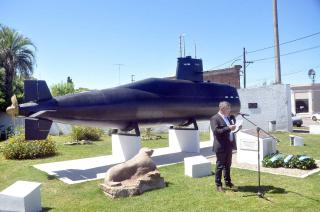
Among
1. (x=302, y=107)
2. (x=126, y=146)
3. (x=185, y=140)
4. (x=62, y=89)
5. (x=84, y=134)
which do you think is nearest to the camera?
(x=126, y=146)

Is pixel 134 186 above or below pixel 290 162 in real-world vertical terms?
below

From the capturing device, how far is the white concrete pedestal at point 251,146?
11672 millimetres

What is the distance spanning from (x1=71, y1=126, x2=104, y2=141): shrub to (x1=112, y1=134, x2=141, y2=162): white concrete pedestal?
327 inches

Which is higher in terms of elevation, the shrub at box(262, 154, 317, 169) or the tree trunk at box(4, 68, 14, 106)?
the tree trunk at box(4, 68, 14, 106)

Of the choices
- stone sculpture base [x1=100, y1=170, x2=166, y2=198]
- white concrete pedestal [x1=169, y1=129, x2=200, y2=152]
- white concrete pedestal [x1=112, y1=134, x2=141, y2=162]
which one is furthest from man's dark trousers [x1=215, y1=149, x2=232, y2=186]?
white concrete pedestal [x1=169, y1=129, x2=200, y2=152]

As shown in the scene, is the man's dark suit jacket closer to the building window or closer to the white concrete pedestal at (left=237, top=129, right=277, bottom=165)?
the white concrete pedestal at (left=237, top=129, right=277, bottom=165)

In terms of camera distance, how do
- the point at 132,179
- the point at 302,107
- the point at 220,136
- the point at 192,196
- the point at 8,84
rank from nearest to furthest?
the point at 192,196 → the point at 220,136 → the point at 132,179 → the point at 8,84 → the point at 302,107

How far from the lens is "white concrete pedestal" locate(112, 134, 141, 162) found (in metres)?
12.8

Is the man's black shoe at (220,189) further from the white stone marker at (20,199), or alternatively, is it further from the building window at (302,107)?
the building window at (302,107)

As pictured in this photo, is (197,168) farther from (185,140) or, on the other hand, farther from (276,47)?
(276,47)

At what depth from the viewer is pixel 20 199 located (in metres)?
6.82

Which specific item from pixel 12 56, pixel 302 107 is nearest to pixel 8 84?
pixel 12 56

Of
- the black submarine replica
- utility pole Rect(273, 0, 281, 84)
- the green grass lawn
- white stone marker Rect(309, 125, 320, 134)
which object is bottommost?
the green grass lawn

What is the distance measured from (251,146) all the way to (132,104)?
4.66 meters
